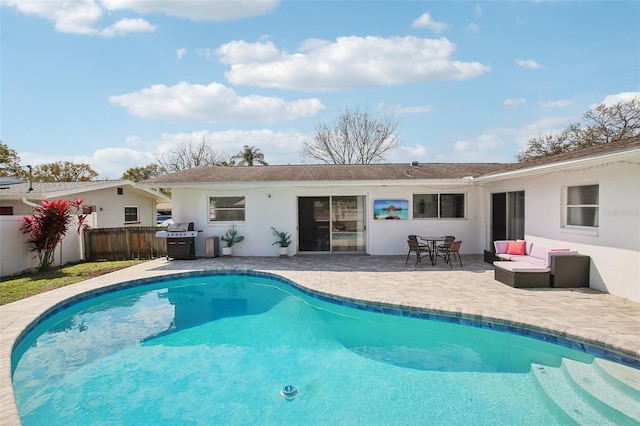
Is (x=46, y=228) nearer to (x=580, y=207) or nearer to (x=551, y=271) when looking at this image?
(x=551, y=271)

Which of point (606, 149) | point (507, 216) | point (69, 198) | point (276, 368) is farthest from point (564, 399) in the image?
point (69, 198)

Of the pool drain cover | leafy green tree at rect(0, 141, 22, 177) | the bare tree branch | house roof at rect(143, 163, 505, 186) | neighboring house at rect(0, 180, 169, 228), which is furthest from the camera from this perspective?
the bare tree branch

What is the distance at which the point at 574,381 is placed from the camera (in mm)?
4676

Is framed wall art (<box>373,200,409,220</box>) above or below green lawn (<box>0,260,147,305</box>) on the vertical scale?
above

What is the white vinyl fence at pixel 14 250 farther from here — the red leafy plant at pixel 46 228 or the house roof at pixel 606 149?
the house roof at pixel 606 149

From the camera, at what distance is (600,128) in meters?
22.6

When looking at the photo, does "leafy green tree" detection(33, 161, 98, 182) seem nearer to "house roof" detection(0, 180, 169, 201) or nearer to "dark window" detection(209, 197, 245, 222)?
"house roof" detection(0, 180, 169, 201)

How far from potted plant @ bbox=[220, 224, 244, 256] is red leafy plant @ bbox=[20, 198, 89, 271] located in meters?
5.26

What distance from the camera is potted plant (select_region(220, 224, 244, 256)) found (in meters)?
13.1

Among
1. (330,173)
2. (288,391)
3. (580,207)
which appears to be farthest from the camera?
(330,173)

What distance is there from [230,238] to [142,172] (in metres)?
35.9

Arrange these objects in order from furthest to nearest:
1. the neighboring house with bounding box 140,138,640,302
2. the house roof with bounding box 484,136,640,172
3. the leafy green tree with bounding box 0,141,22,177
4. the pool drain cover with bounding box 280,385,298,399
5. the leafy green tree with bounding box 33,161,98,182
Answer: the leafy green tree with bounding box 33,161,98,182
the leafy green tree with bounding box 0,141,22,177
the neighboring house with bounding box 140,138,640,302
the house roof with bounding box 484,136,640,172
the pool drain cover with bounding box 280,385,298,399

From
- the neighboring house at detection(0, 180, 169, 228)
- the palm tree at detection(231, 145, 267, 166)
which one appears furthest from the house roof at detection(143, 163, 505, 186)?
the palm tree at detection(231, 145, 267, 166)

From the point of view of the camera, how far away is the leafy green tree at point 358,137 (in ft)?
95.8
